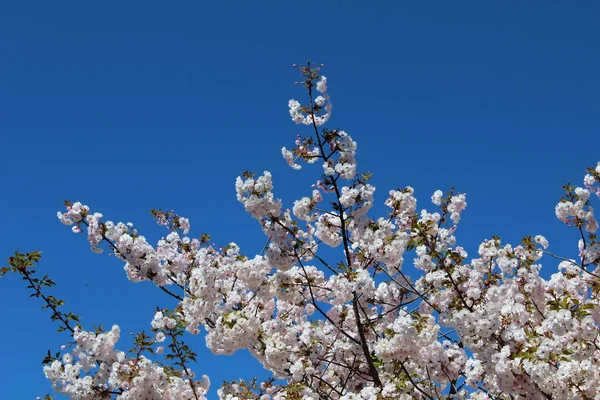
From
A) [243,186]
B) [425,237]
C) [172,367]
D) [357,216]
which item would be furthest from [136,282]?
[425,237]

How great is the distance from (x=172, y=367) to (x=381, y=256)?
331cm

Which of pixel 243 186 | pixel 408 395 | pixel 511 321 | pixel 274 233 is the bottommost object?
pixel 408 395

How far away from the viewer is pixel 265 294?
30.9ft

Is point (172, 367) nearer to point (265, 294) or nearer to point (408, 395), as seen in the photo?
point (265, 294)

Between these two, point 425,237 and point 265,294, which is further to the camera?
point 265,294

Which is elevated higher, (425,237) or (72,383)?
(425,237)

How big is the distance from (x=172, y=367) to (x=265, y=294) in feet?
6.54

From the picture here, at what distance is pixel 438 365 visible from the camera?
8.98 meters

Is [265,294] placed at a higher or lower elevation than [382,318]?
higher

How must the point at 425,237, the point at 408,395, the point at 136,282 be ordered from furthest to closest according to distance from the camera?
1. the point at 136,282
2. the point at 425,237
3. the point at 408,395

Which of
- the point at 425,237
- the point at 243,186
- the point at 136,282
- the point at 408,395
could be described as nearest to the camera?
the point at 408,395

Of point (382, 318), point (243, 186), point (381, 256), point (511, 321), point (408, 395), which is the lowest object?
point (408, 395)

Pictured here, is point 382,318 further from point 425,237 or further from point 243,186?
point 243,186

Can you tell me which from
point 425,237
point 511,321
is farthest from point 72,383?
point 511,321
